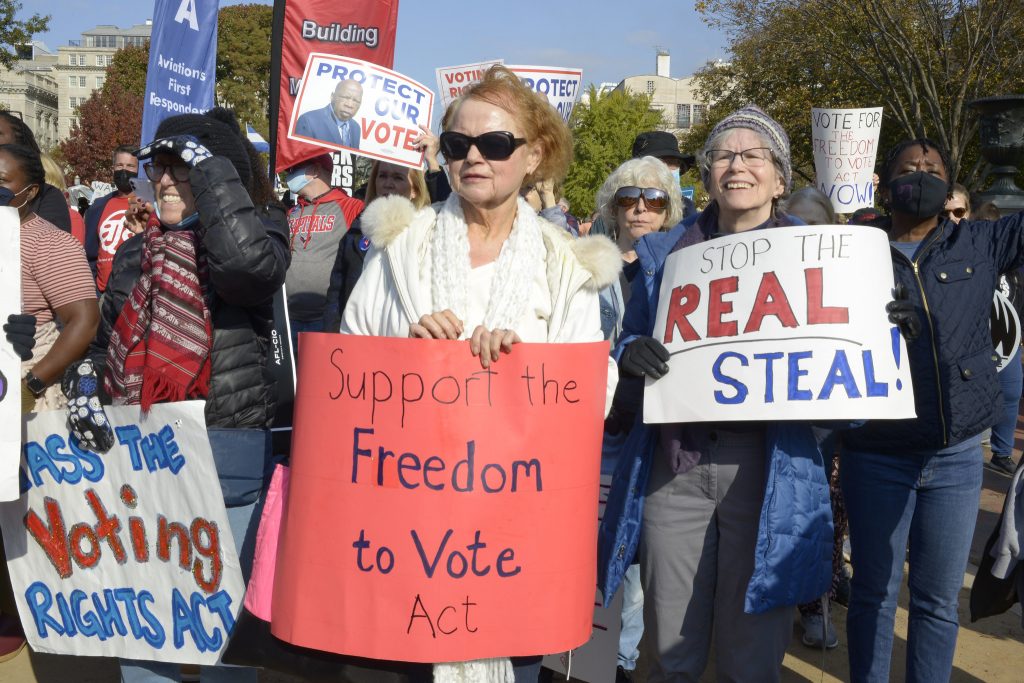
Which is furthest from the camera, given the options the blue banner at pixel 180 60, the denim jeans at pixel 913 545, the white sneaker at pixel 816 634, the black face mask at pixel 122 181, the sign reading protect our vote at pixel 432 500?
the black face mask at pixel 122 181

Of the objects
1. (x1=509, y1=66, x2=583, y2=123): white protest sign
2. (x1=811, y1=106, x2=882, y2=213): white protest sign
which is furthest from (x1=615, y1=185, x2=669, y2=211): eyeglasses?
(x1=811, y1=106, x2=882, y2=213): white protest sign

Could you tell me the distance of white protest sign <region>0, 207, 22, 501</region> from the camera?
3.14 metres

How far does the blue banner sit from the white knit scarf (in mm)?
4497

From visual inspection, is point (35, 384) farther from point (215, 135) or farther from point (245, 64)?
point (245, 64)

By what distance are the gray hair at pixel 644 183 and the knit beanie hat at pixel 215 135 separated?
5.53 ft

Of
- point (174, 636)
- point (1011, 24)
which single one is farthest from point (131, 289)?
point (1011, 24)

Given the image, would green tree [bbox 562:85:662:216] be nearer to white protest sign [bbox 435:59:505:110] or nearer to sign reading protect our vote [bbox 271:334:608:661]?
white protest sign [bbox 435:59:505:110]

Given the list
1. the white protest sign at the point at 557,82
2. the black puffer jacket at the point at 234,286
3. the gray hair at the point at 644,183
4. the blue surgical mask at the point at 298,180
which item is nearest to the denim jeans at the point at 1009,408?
the gray hair at the point at 644,183

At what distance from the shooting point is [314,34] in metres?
6.37

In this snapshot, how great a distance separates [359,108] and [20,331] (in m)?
2.44

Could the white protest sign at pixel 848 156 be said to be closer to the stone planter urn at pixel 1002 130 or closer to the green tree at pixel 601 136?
the stone planter urn at pixel 1002 130

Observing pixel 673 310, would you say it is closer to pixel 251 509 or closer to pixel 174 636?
pixel 251 509

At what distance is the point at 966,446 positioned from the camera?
3.27 m

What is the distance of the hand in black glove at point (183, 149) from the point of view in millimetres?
2896
